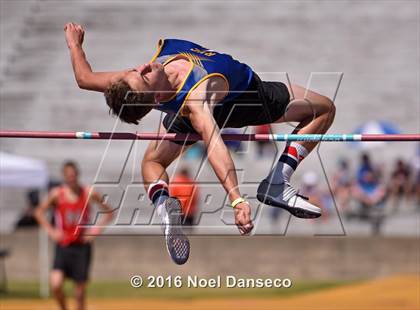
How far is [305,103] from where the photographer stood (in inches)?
342

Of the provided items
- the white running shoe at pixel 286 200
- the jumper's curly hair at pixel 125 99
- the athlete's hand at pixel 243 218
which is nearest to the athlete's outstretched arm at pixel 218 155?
the athlete's hand at pixel 243 218

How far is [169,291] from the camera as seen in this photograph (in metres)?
17.6

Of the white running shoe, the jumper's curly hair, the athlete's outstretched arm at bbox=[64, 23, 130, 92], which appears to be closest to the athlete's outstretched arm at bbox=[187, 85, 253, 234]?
the jumper's curly hair

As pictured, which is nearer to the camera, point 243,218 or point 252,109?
point 243,218

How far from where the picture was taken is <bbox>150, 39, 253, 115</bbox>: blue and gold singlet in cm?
784

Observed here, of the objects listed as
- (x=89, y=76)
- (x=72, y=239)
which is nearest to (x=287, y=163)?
(x=89, y=76)

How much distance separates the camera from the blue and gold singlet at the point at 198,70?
784 centimetres

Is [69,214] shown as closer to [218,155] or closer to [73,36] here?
[73,36]

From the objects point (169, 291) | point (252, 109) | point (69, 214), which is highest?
point (252, 109)

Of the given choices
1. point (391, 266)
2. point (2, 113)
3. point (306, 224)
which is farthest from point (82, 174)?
point (391, 266)

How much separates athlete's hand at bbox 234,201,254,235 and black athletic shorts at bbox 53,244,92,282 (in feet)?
22.1

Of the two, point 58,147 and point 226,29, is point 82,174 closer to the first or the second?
point 58,147

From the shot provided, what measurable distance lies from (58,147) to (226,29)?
477 centimetres

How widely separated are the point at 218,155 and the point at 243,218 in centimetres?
48
